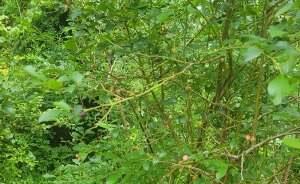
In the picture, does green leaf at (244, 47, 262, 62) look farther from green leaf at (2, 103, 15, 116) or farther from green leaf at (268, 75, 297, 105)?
green leaf at (2, 103, 15, 116)

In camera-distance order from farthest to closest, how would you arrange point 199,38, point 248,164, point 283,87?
point 199,38 < point 248,164 < point 283,87

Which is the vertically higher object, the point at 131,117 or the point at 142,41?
the point at 142,41

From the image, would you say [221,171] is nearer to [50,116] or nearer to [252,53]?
[252,53]

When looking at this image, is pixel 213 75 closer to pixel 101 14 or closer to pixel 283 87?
pixel 101 14

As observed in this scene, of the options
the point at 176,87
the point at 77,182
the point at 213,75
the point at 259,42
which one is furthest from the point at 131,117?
the point at 259,42

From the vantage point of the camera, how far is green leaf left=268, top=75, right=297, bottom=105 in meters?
0.50

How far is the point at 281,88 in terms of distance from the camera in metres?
0.51

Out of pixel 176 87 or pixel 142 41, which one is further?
pixel 176 87

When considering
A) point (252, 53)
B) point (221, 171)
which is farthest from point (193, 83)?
point (252, 53)

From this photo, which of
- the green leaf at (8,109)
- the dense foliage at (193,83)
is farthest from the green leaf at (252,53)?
the green leaf at (8,109)

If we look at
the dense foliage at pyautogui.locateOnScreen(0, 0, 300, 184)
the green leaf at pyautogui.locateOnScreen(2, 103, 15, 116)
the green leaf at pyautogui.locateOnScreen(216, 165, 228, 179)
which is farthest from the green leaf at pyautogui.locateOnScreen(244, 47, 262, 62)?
the green leaf at pyautogui.locateOnScreen(2, 103, 15, 116)

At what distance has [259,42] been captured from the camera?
0.64m

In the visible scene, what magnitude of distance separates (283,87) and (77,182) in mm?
1356

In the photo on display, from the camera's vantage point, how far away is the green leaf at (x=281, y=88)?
503mm
